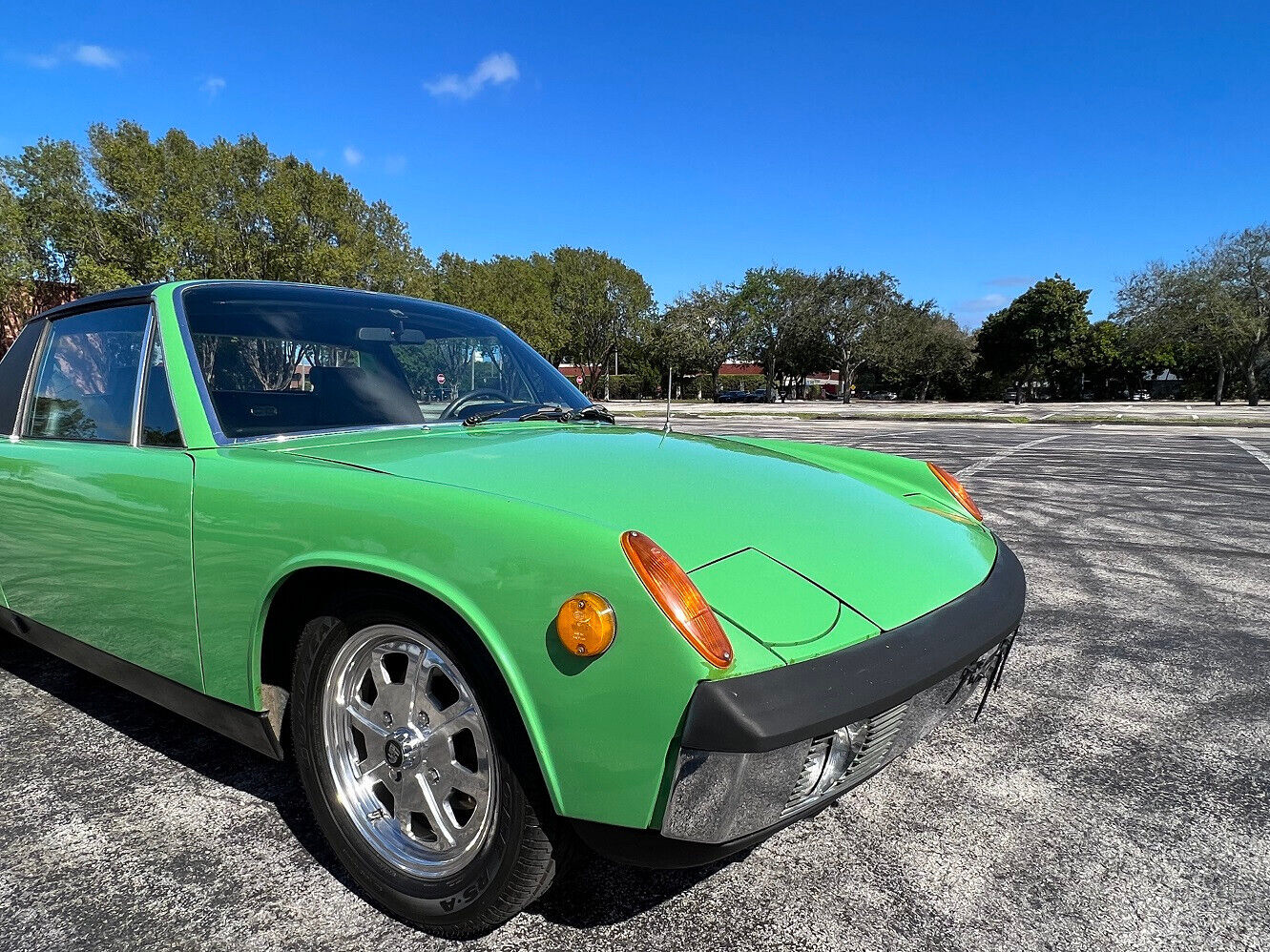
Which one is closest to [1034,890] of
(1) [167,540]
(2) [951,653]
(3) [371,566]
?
(2) [951,653]

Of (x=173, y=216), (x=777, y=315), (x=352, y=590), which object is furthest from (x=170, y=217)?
(x=777, y=315)

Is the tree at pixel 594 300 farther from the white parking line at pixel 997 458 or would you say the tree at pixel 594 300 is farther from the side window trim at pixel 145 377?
the side window trim at pixel 145 377

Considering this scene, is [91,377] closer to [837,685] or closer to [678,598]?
[678,598]

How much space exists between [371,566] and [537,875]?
72 cm

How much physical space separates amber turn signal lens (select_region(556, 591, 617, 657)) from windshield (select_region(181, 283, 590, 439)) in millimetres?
1311

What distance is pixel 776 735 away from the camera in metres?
1.33

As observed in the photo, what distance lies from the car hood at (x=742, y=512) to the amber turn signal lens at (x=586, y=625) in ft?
0.50

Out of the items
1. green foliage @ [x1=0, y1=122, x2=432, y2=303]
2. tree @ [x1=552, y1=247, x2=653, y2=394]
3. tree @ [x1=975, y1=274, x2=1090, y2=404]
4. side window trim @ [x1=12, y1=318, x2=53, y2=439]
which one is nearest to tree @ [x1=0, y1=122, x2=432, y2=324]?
green foliage @ [x1=0, y1=122, x2=432, y2=303]

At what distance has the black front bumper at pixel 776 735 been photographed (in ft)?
4.33

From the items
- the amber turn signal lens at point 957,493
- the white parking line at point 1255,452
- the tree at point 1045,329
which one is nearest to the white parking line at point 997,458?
the white parking line at point 1255,452

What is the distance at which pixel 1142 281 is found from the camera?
140 ft

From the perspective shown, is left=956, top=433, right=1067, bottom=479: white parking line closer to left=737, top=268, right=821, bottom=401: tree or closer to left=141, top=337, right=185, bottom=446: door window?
left=141, top=337, right=185, bottom=446: door window

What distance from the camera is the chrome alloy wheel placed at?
165 centimetres

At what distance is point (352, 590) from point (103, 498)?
1113mm
